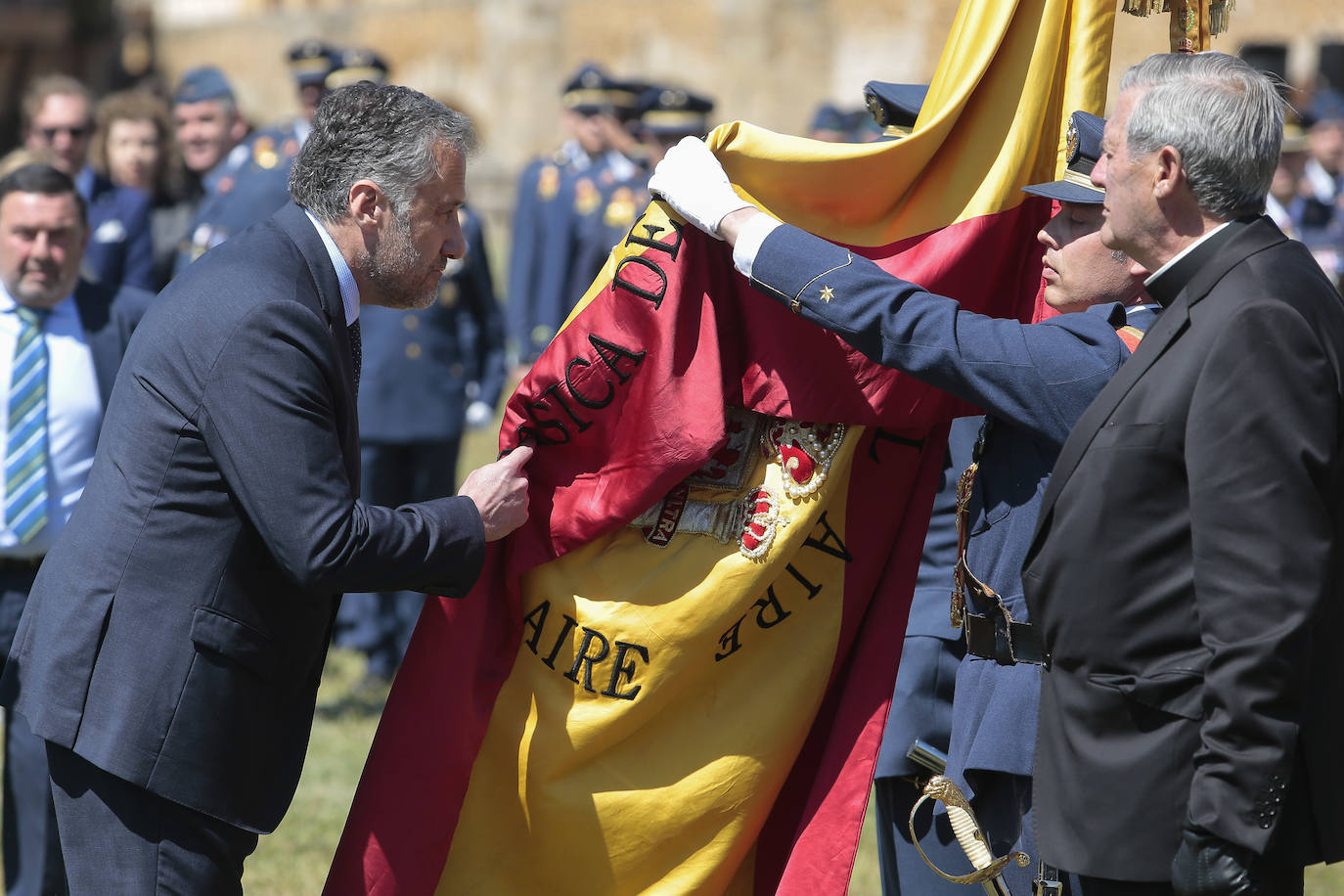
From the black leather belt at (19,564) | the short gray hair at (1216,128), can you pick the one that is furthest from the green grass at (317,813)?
the short gray hair at (1216,128)

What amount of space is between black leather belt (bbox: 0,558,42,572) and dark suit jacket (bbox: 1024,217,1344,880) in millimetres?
2842

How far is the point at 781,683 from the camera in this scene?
3.27 m

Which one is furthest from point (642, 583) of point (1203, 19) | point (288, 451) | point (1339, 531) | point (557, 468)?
point (1203, 19)

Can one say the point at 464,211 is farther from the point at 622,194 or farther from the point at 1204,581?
the point at 1204,581

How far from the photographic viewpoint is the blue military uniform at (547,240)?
9.10 m

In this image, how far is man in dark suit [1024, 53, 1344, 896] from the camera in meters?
2.19

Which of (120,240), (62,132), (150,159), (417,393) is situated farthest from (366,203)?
(150,159)

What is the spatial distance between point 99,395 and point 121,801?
5.97 feet

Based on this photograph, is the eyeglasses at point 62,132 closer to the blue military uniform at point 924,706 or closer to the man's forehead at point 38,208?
the man's forehead at point 38,208

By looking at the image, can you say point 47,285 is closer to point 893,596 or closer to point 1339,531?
point 893,596

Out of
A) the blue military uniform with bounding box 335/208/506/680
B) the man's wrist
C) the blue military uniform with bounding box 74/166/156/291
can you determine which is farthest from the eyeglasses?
the man's wrist

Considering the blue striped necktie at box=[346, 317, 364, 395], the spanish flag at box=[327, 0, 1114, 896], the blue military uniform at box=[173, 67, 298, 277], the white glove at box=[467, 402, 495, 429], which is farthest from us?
the white glove at box=[467, 402, 495, 429]

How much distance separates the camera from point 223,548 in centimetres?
274

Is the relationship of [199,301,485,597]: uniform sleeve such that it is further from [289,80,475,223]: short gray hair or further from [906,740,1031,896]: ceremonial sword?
[906,740,1031,896]: ceremonial sword
